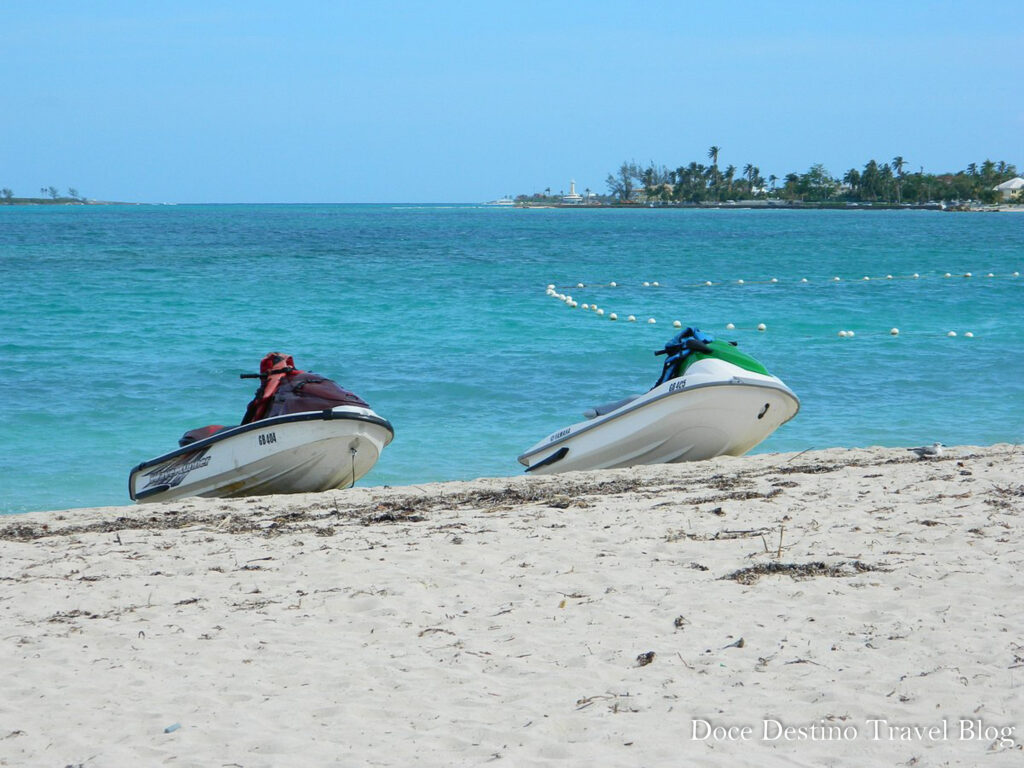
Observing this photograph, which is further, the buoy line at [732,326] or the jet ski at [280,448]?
the buoy line at [732,326]

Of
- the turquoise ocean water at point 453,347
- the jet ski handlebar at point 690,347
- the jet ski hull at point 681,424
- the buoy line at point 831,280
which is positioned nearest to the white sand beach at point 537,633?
the jet ski hull at point 681,424

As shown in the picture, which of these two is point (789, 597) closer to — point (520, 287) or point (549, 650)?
point (549, 650)

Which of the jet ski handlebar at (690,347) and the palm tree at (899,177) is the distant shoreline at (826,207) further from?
the jet ski handlebar at (690,347)

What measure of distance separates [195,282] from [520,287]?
345 inches

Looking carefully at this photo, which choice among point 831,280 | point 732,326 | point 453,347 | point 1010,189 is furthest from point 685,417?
point 1010,189

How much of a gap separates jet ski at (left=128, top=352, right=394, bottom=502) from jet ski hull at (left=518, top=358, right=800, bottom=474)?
158cm

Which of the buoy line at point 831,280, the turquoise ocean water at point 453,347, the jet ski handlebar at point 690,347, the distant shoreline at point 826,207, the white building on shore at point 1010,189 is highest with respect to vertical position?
the white building on shore at point 1010,189

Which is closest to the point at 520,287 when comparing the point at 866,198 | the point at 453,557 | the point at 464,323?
the point at 464,323

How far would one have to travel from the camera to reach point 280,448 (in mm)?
8008

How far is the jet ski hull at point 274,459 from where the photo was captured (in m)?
7.96

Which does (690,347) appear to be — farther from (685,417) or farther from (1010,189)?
(1010,189)

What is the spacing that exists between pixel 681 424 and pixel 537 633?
4425 mm

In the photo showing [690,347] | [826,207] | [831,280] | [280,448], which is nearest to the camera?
[280,448]

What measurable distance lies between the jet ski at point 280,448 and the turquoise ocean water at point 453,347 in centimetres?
126
